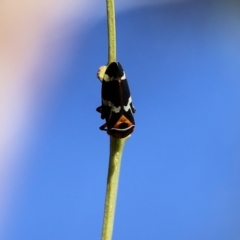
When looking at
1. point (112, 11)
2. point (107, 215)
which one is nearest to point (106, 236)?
point (107, 215)

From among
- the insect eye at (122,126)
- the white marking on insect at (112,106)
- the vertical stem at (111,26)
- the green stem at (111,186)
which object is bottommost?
the green stem at (111,186)

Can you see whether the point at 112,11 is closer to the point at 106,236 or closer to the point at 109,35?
the point at 109,35

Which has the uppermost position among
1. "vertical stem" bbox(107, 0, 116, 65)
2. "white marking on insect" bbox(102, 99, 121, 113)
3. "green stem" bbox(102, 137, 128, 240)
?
"vertical stem" bbox(107, 0, 116, 65)

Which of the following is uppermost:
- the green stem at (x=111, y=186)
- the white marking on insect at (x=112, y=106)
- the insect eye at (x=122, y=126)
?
the white marking on insect at (x=112, y=106)

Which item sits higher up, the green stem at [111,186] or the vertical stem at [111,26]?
the vertical stem at [111,26]

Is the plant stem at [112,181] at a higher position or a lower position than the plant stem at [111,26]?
lower

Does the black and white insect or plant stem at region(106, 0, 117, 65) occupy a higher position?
plant stem at region(106, 0, 117, 65)
